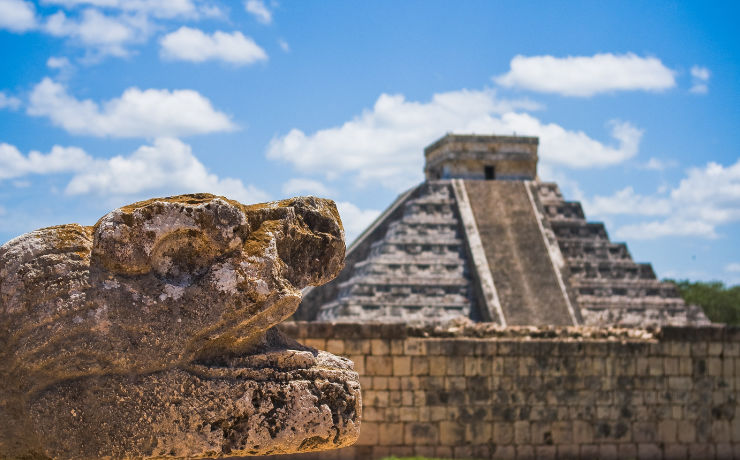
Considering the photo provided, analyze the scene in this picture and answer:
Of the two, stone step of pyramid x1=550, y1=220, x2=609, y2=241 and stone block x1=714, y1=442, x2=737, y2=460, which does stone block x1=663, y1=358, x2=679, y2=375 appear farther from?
stone step of pyramid x1=550, y1=220, x2=609, y2=241

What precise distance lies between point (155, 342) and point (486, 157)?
30937 mm

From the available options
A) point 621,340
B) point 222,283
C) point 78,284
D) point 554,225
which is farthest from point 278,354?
point 554,225

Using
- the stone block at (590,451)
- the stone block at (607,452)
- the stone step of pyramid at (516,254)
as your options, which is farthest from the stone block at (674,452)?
the stone step of pyramid at (516,254)

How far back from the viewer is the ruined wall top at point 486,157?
34.2 metres

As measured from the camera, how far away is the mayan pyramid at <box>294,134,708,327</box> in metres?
26.1

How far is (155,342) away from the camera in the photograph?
13.0 feet

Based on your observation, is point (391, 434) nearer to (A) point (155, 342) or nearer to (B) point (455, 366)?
(B) point (455, 366)

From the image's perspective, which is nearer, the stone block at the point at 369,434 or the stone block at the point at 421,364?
the stone block at the point at 369,434

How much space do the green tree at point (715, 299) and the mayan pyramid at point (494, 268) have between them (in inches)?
864

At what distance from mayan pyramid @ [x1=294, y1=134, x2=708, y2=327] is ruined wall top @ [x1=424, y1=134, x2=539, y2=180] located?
1.20 meters

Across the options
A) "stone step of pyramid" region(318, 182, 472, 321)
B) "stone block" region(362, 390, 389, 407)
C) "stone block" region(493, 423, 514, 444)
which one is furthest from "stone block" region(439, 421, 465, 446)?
"stone step of pyramid" region(318, 182, 472, 321)

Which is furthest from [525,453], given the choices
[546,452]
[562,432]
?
[562,432]

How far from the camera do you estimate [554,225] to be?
30703 millimetres

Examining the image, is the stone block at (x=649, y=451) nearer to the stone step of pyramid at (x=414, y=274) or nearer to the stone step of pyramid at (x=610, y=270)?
the stone step of pyramid at (x=414, y=274)
